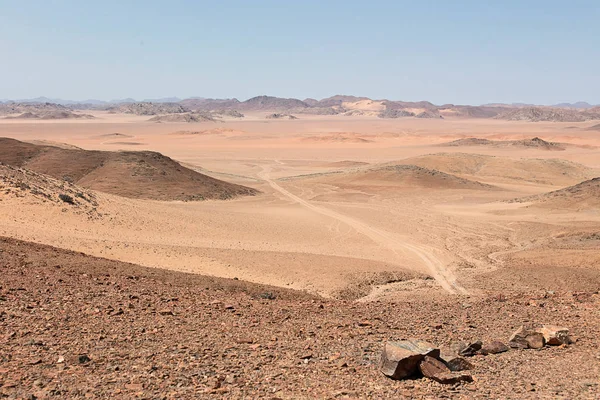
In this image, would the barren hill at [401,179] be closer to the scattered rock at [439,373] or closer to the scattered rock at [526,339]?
the scattered rock at [526,339]

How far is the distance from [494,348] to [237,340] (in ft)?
12.2

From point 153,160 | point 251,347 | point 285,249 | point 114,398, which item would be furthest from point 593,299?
point 153,160

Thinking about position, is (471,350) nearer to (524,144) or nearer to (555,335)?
(555,335)

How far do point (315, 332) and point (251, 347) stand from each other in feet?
4.11

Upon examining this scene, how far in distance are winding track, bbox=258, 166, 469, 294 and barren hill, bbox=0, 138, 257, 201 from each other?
684 centimetres

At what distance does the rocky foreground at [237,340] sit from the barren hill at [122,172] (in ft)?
80.5

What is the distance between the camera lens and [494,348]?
29.1 ft

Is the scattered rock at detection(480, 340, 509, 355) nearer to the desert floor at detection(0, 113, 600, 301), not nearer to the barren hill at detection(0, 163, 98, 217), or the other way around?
the desert floor at detection(0, 113, 600, 301)

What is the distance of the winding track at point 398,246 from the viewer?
63.3ft

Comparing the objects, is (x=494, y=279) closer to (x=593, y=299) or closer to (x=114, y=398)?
(x=593, y=299)

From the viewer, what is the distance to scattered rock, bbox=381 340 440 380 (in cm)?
760

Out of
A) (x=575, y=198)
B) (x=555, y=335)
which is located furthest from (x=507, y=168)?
(x=555, y=335)

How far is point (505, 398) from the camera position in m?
7.11

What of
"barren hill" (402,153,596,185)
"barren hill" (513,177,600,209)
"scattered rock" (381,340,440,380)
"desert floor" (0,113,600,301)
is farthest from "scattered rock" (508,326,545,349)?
"barren hill" (402,153,596,185)
